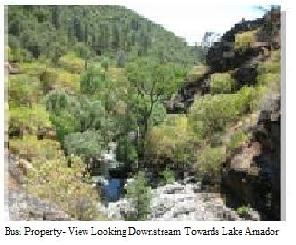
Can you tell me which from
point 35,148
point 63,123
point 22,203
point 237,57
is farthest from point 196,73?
point 22,203

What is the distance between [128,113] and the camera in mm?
5059

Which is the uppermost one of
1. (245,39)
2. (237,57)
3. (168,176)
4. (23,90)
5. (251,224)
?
(245,39)

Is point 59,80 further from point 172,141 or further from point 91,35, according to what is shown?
point 172,141

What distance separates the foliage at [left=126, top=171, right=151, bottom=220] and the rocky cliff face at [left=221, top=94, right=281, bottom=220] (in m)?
0.51

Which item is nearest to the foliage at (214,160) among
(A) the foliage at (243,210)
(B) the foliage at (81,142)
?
(A) the foliage at (243,210)

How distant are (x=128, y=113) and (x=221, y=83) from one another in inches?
27.2

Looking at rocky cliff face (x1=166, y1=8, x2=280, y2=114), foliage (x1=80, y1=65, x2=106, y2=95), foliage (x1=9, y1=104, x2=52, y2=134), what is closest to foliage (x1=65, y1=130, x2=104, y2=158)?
foliage (x1=9, y1=104, x2=52, y2=134)

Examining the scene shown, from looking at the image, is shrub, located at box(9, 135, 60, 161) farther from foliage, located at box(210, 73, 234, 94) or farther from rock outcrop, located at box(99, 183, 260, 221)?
foliage, located at box(210, 73, 234, 94)

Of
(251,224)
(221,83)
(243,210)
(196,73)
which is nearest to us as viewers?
(251,224)

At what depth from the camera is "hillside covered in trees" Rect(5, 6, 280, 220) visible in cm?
483

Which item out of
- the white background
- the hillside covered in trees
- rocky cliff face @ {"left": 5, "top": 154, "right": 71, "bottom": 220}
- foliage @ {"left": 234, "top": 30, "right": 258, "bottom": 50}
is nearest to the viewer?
the white background

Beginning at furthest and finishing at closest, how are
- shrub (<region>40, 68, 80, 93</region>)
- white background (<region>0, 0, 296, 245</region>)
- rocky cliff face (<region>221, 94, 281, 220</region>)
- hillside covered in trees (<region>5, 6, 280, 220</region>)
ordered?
shrub (<region>40, 68, 80, 93</region>), hillside covered in trees (<region>5, 6, 280, 220</region>), rocky cliff face (<region>221, 94, 281, 220</region>), white background (<region>0, 0, 296, 245</region>)

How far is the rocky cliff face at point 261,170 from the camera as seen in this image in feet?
15.5
